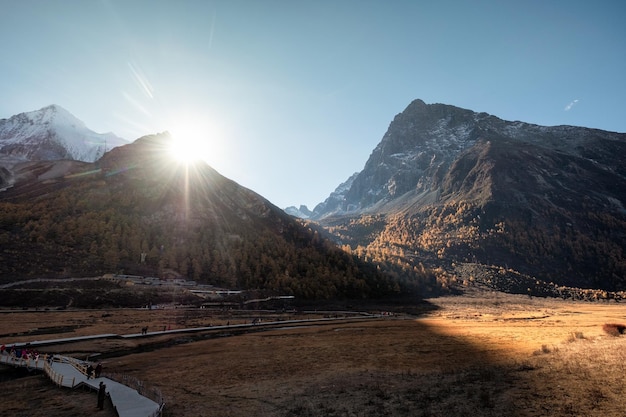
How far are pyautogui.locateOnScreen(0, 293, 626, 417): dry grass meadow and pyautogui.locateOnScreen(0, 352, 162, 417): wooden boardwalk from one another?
81cm

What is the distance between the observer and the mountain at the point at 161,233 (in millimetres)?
106562

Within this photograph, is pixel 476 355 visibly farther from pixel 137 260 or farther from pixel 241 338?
pixel 137 260

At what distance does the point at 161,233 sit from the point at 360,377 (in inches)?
5006

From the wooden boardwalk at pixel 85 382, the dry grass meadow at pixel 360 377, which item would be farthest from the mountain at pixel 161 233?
the wooden boardwalk at pixel 85 382

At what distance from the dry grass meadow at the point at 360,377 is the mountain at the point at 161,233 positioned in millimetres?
69302

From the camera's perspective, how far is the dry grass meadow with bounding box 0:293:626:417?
19.0m

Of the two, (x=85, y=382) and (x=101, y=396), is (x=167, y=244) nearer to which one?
(x=85, y=382)

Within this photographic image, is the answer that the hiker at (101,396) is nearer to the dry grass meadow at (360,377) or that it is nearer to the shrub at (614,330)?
the dry grass meadow at (360,377)

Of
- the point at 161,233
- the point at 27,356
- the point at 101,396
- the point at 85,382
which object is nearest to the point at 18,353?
the point at 27,356

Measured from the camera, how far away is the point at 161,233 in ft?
449

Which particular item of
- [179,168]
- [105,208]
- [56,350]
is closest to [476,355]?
[56,350]

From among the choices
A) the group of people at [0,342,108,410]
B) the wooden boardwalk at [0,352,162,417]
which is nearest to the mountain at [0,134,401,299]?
the group of people at [0,342,108,410]

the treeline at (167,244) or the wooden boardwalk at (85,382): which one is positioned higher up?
the treeline at (167,244)

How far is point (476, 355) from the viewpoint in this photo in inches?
1217
